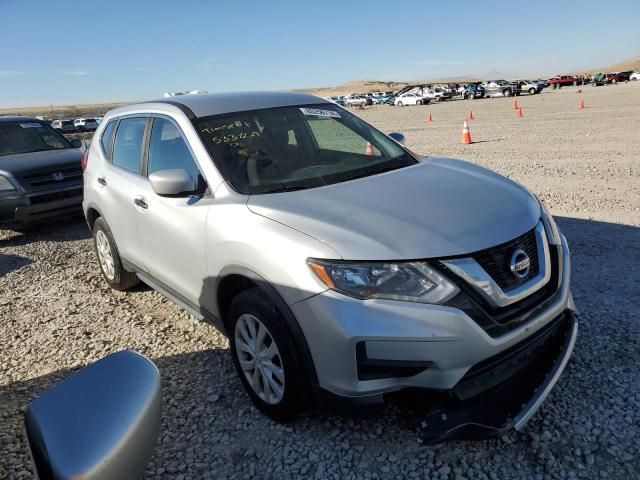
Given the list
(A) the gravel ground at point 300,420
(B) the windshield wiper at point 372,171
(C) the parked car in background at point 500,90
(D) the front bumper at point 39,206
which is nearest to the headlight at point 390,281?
(A) the gravel ground at point 300,420

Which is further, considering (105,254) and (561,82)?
(561,82)

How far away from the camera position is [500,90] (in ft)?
158

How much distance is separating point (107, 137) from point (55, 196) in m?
3.33

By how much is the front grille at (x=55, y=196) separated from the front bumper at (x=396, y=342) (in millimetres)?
6479

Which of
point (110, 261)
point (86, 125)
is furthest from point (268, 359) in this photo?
point (86, 125)

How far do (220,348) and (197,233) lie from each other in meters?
1.14

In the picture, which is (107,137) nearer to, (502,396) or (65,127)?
(502,396)

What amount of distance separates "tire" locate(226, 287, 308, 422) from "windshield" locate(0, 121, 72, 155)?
710cm

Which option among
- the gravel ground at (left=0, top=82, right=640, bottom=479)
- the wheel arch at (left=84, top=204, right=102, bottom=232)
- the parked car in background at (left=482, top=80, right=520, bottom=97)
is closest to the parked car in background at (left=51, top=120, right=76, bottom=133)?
the wheel arch at (left=84, top=204, right=102, bottom=232)

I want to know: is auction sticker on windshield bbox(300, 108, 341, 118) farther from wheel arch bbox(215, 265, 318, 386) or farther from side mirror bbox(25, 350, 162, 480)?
side mirror bbox(25, 350, 162, 480)

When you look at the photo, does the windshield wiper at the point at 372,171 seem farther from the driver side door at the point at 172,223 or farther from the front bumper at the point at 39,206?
the front bumper at the point at 39,206

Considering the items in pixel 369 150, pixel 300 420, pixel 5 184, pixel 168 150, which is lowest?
pixel 300 420

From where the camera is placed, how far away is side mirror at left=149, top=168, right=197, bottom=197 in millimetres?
3137

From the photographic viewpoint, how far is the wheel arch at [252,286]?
2537mm
